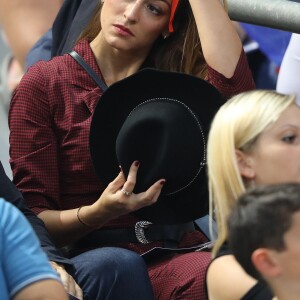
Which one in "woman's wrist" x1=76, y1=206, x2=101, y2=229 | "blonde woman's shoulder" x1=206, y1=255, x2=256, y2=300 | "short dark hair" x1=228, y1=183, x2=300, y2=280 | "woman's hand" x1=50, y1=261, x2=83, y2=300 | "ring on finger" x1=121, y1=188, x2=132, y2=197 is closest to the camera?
"short dark hair" x1=228, y1=183, x2=300, y2=280

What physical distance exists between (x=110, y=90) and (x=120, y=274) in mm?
625

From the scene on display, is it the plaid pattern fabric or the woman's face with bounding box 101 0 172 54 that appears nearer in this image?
the plaid pattern fabric

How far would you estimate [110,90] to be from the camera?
4.39 metres

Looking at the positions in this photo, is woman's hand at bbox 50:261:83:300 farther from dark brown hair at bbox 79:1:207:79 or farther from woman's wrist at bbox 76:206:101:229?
dark brown hair at bbox 79:1:207:79

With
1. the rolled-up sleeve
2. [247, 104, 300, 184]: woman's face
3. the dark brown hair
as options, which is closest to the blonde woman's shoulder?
[247, 104, 300, 184]: woman's face

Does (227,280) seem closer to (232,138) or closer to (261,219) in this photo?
(232,138)

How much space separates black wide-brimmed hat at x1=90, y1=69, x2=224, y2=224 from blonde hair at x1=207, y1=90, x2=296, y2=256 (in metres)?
0.32

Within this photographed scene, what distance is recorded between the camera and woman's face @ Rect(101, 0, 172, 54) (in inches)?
185

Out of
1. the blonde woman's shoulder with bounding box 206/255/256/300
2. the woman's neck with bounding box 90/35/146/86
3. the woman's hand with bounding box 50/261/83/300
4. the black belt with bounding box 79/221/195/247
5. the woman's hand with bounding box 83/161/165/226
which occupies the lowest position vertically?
the black belt with bounding box 79/221/195/247

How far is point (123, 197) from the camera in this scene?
4242 mm

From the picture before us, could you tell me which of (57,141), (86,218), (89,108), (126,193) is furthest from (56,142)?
(126,193)

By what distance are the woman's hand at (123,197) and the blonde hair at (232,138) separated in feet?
0.96

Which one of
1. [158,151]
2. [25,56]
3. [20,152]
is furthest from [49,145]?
[25,56]

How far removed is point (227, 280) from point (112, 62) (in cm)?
122
